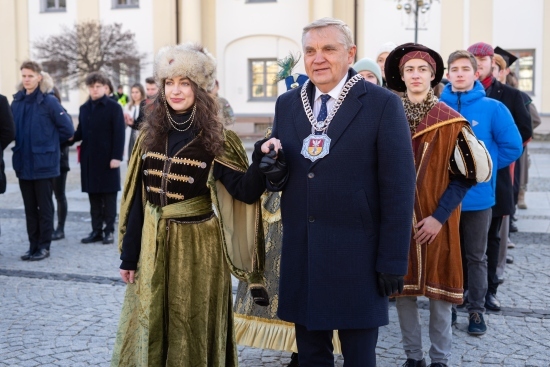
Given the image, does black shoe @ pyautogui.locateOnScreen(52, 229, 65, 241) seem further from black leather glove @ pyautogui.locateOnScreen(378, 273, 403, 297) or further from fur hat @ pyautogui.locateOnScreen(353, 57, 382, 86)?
black leather glove @ pyautogui.locateOnScreen(378, 273, 403, 297)

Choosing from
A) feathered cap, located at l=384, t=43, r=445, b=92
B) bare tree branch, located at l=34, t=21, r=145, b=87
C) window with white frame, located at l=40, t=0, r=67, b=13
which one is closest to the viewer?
feathered cap, located at l=384, t=43, r=445, b=92

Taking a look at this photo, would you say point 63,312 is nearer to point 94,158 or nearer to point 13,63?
point 94,158

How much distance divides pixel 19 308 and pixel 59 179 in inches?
123

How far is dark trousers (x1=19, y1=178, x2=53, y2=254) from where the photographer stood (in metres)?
7.64

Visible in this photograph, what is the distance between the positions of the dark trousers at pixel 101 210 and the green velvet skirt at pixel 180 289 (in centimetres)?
494

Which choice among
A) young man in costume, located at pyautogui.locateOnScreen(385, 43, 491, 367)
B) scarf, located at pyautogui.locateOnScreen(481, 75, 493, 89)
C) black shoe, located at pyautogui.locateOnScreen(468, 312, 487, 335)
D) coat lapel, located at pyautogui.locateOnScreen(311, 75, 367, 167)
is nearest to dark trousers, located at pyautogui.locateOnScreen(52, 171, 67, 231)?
scarf, located at pyautogui.locateOnScreen(481, 75, 493, 89)

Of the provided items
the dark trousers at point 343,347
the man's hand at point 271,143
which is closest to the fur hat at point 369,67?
the man's hand at point 271,143

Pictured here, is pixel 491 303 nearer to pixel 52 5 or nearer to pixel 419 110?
pixel 419 110

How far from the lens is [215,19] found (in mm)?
28641

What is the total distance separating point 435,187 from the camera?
4109 millimetres

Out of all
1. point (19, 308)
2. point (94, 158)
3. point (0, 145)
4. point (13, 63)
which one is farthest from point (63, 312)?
point (13, 63)

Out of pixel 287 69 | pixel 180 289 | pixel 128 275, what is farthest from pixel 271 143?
pixel 287 69

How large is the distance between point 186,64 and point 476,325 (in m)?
2.79

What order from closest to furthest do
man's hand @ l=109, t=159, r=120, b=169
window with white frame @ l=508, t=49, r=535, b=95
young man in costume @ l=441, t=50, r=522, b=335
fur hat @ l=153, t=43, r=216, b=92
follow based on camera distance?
fur hat @ l=153, t=43, r=216, b=92, young man in costume @ l=441, t=50, r=522, b=335, man's hand @ l=109, t=159, r=120, b=169, window with white frame @ l=508, t=49, r=535, b=95
